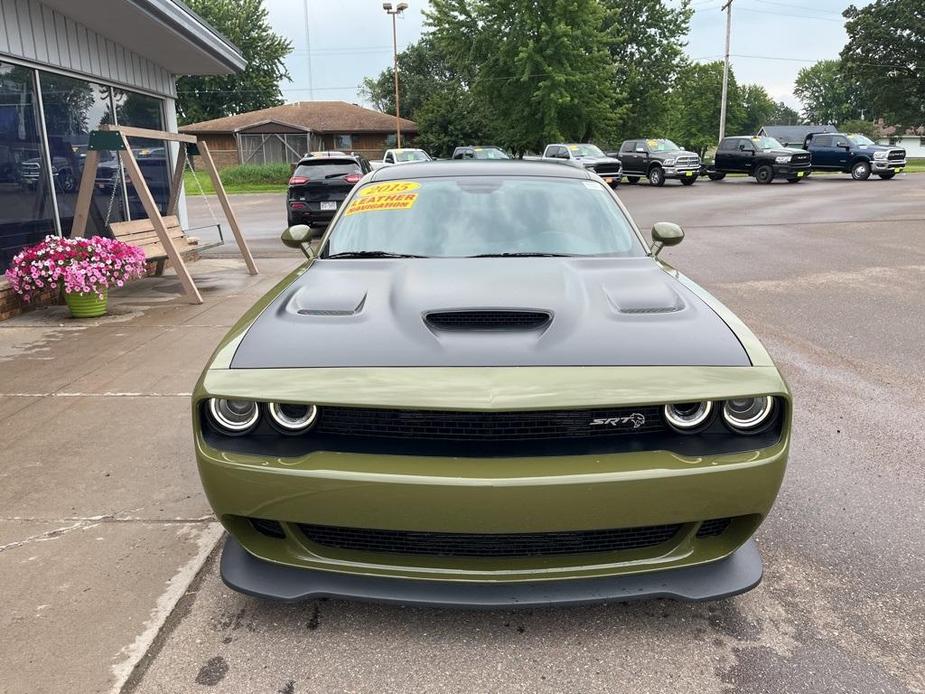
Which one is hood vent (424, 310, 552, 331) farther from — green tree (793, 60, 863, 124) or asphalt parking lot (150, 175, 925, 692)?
green tree (793, 60, 863, 124)

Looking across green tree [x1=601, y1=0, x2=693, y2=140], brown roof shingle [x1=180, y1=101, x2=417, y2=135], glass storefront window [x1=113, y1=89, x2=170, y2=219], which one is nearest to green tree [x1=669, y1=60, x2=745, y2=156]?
green tree [x1=601, y1=0, x2=693, y2=140]

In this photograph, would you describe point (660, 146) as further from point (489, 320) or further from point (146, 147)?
point (489, 320)

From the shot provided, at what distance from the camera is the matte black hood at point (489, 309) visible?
2.36 meters

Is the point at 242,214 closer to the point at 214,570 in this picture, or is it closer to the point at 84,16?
the point at 84,16

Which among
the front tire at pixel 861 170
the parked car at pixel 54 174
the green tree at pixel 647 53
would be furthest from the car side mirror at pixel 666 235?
the green tree at pixel 647 53

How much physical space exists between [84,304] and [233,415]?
20.3ft

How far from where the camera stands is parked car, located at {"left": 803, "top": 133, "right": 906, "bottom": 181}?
27844 millimetres

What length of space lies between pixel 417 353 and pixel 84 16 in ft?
28.9

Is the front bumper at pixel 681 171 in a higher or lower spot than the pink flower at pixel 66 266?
higher

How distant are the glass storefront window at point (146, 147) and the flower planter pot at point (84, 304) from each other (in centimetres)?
391

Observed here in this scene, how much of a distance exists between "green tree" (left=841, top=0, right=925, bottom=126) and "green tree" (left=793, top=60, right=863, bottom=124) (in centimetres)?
5779

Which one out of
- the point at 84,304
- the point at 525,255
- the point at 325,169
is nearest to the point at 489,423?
the point at 525,255

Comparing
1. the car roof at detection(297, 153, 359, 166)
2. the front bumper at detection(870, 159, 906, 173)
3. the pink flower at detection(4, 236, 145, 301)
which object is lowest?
the pink flower at detection(4, 236, 145, 301)

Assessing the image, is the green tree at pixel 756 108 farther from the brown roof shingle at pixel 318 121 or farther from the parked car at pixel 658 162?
the parked car at pixel 658 162
